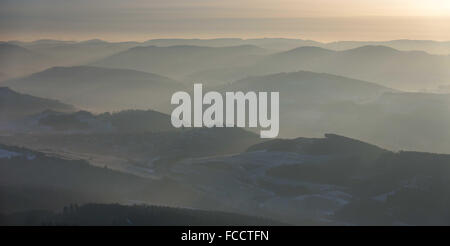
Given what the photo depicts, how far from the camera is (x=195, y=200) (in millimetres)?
110562

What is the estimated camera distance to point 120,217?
7681cm

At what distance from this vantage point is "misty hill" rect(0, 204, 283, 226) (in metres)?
76.4

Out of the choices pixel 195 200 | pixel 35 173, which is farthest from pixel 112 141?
pixel 195 200

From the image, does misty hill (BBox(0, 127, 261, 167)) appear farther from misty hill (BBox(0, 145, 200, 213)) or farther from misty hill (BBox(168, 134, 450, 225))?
misty hill (BBox(168, 134, 450, 225))

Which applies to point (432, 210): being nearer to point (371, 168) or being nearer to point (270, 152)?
point (371, 168)

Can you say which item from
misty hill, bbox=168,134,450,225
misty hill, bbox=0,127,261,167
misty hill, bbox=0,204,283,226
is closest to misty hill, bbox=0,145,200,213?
misty hill, bbox=168,134,450,225

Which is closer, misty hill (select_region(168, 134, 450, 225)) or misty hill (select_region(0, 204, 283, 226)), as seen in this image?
misty hill (select_region(0, 204, 283, 226))

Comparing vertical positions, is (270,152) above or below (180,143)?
below

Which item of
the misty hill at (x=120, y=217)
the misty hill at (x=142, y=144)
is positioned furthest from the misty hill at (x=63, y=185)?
the misty hill at (x=142, y=144)

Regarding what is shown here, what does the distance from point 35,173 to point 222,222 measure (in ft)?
182

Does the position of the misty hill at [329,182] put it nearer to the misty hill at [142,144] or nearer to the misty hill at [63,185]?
the misty hill at [63,185]

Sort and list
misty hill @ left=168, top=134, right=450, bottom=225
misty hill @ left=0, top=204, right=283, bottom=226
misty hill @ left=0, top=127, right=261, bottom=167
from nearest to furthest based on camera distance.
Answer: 1. misty hill @ left=0, top=204, right=283, bottom=226
2. misty hill @ left=168, top=134, right=450, bottom=225
3. misty hill @ left=0, top=127, right=261, bottom=167

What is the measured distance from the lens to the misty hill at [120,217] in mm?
76375

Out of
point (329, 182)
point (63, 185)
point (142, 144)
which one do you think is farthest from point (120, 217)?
point (142, 144)
